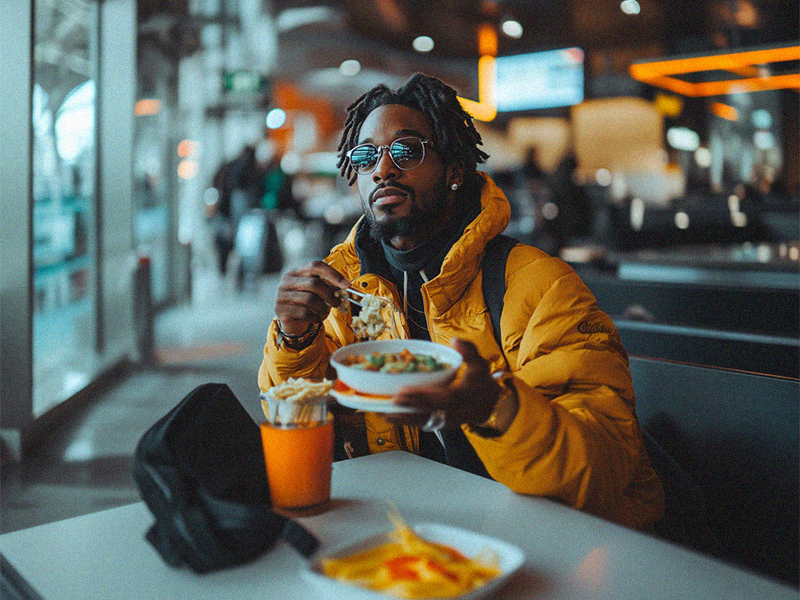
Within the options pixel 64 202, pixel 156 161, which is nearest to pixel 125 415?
pixel 64 202

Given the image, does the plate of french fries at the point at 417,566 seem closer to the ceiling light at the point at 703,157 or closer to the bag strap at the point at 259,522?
the bag strap at the point at 259,522

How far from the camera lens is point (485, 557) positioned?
855 mm

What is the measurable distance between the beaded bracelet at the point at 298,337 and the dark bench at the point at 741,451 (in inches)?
31.4

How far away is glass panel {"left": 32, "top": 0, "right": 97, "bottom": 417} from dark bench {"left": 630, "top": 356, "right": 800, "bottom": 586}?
327 centimetres

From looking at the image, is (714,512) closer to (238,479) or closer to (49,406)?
(238,479)

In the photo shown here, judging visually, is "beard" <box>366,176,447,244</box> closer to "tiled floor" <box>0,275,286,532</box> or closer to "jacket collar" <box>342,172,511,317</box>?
"jacket collar" <box>342,172,511,317</box>

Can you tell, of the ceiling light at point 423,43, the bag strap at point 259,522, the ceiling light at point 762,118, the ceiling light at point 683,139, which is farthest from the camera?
the ceiling light at point 423,43

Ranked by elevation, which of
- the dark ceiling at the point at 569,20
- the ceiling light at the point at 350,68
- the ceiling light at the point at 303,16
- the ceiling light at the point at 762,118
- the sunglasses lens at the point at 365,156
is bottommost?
the sunglasses lens at the point at 365,156

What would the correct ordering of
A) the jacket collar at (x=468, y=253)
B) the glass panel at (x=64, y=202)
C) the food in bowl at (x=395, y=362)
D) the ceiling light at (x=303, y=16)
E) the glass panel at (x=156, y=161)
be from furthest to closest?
the ceiling light at (x=303, y=16) → the glass panel at (x=156, y=161) → the glass panel at (x=64, y=202) → the jacket collar at (x=468, y=253) → the food in bowl at (x=395, y=362)

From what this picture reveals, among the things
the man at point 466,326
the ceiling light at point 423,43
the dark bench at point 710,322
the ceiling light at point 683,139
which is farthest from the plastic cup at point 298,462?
the ceiling light at point 423,43

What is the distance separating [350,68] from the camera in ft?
49.9

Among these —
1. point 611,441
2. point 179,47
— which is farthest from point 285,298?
point 179,47

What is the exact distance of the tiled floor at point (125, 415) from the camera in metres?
2.86

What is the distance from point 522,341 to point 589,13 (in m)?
9.41
